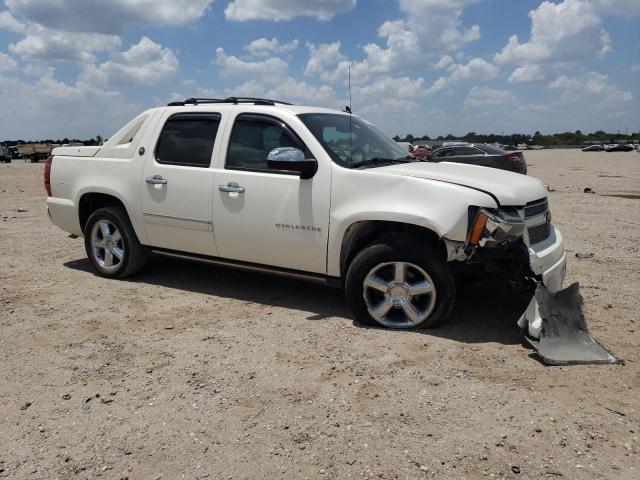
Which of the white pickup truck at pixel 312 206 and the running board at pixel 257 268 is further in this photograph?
the running board at pixel 257 268

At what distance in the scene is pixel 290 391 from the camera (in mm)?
3393

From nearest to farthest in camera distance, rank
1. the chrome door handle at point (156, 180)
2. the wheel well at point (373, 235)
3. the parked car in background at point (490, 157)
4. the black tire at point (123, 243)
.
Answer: the wheel well at point (373, 235)
the chrome door handle at point (156, 180)
the black tire at point (123, 243)
the parked car in background at point (490, 157)

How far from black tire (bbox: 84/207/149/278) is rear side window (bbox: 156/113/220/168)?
2.68 feet

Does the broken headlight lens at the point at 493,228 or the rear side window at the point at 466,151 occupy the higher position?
A: the broken headlight lens at the point at 493,228

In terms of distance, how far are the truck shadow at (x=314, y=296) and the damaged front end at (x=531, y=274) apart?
0.92 ft

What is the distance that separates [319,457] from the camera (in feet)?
8.86

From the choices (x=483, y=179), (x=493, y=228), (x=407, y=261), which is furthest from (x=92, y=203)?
(x=493, y=228)

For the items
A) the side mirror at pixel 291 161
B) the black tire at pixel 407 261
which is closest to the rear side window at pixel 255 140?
the side mirror at pixel 291 161

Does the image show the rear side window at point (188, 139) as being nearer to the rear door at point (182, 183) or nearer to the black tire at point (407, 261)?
the rear door at point (182, 183)

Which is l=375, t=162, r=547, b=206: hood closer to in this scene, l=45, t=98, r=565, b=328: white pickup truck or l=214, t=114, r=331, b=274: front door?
l=45, t=98, r=565, b=328: white pickup truck

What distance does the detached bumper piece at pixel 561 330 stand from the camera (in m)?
3.72

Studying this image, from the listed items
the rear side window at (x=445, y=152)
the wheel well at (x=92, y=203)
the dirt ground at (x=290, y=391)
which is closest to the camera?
the dirt ground at (x=290, y=391)

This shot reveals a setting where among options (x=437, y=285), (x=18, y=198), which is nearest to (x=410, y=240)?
(x=437, y=285)

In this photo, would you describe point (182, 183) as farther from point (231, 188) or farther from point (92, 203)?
point (92, 203)
